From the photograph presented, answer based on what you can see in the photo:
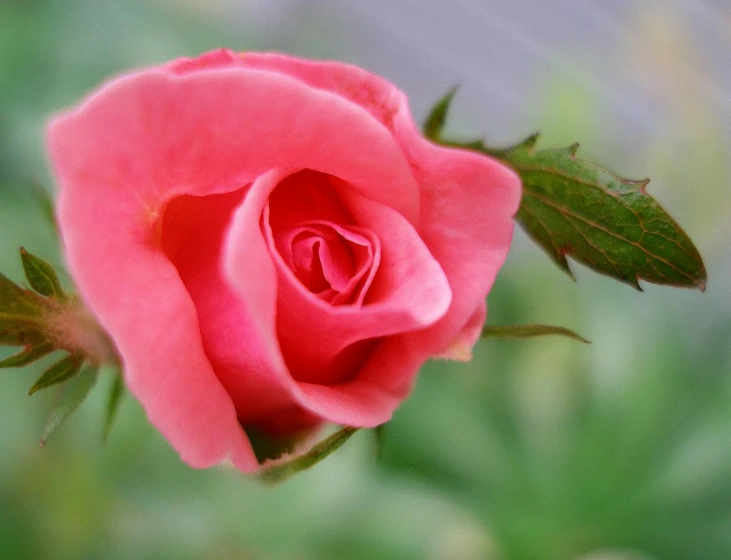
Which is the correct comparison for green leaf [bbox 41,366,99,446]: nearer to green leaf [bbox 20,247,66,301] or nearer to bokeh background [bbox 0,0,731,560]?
green leaf [bbox 20,247,66,301]

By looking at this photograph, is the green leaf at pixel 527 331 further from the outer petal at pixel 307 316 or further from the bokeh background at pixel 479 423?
the bokeh background at pixel 479 423

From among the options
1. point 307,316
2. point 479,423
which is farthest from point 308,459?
point 479,423

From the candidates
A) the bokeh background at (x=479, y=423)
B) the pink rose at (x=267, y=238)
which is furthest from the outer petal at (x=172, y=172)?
the bokeh background at (x=479, y=423)

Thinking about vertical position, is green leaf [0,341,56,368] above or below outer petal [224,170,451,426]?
below

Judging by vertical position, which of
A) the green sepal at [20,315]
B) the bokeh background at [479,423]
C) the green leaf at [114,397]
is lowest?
the bokeh background at [479,423]

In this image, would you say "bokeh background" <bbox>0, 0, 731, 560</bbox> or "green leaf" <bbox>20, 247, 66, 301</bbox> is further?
"bokeh background" <bbox>0, 0, 731, 560</bbox>

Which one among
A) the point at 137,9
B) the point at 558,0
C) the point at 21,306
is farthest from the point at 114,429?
the point at 558,0

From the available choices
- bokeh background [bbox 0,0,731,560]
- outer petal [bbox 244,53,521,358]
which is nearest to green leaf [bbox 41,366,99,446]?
outer petal [bbox 244,53,521,358]
